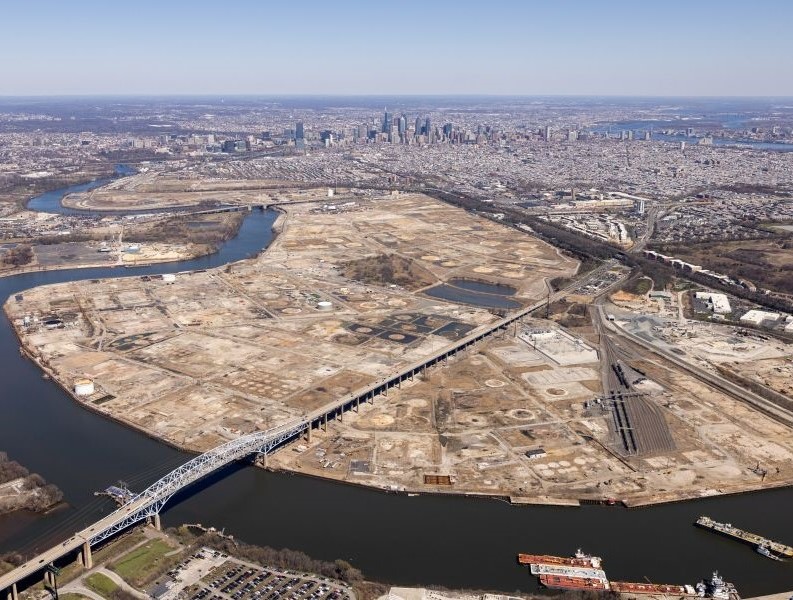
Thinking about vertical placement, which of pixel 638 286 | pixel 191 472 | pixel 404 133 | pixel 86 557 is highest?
pixel 404 133

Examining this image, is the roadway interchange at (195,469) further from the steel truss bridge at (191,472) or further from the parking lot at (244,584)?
the parking lot at (244,584)

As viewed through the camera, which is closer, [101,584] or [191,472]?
[101,584]

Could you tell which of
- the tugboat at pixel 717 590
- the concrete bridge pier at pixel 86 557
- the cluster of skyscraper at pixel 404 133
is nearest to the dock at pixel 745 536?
the tugboat at pixel 717 590

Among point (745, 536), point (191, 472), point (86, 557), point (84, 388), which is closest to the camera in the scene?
point (86, 557)

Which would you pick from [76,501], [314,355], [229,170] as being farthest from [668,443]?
[229,170]

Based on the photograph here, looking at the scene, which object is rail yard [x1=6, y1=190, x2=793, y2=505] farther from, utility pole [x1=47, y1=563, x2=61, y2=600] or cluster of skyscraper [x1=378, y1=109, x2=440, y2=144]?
cluster of skyscraper [x1=378, y1=109, x2=440, y2=144]

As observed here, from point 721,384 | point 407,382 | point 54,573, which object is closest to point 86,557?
point 54,573

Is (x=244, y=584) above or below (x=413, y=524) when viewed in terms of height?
above

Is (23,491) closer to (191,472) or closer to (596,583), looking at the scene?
(191,472)
